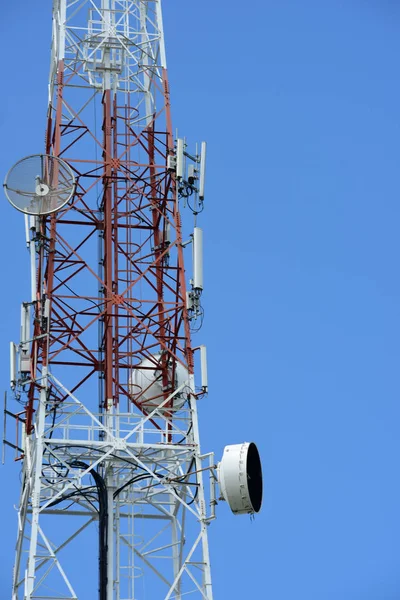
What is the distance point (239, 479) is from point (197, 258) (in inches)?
339

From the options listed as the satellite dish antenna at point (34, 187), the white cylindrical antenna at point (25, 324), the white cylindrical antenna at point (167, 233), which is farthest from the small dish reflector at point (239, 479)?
the satellite dish antenna at point (34, 187)

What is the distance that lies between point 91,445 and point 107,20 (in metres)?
17.5

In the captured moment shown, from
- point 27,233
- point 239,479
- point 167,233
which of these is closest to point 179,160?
point 167,233

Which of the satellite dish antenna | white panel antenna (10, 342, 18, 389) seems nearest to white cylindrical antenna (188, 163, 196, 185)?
the satellite dish antenna

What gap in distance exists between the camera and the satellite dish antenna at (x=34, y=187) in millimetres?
59469

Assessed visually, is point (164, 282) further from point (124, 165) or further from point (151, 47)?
point (151, 47)

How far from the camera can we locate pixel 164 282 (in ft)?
204

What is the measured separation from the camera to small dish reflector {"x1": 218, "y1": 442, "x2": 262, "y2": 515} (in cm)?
5609

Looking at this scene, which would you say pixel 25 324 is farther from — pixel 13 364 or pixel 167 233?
pixel 167 233

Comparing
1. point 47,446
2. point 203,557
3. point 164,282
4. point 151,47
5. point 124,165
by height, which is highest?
point 151,47

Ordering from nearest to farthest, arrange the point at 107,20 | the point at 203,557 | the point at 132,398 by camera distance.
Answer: the point at 203,557 → the point at 132,398 → the point at 107,20

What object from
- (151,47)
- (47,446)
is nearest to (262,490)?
(47,446)

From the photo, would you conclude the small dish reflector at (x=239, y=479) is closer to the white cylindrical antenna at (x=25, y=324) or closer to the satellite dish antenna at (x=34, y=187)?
the white cylindrical antenna at (x=25, y=324)

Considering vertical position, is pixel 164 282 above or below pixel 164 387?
above
